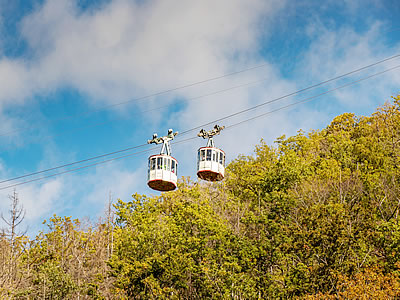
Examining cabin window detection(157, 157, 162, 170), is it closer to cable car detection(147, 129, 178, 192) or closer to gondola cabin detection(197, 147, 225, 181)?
cable car detection(147, 129, 178, 192)

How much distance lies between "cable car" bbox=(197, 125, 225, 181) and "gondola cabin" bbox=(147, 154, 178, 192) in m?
1.76

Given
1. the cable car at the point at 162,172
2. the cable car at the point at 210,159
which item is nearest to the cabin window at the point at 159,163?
the cable car at the point at 162,172

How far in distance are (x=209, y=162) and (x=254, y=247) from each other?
6166mm

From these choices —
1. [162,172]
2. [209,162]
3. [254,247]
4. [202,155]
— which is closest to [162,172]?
[162,172]

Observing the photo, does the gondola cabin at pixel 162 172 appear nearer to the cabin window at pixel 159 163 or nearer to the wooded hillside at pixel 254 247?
the cabin window at pixel 159 163

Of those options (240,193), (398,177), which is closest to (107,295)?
(240,193)

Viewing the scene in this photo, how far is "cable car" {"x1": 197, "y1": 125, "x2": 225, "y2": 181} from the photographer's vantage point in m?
35.3

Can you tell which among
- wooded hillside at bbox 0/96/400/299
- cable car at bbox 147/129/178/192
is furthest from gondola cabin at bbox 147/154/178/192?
wooded hillside at bbox 0/96/400/299

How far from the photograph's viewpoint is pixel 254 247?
115ft

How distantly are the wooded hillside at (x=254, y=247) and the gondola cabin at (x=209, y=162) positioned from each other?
3162 millimetres

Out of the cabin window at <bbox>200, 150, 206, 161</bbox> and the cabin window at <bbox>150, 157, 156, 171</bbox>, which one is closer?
the cabin window at <bbox>150, 157, 156, 171</bbox>

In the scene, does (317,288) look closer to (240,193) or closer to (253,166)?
(240,193)

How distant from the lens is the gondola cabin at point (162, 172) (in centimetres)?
3475

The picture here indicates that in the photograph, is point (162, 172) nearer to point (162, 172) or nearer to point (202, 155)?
point (162, 172)
